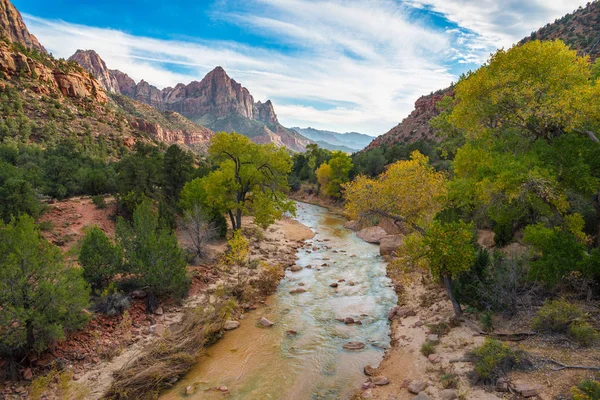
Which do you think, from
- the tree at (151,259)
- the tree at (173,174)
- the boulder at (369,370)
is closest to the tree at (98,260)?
the tree at (151,259)

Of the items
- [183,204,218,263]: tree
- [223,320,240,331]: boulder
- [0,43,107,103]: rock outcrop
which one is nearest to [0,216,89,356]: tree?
[223,320,240,331]: boulder

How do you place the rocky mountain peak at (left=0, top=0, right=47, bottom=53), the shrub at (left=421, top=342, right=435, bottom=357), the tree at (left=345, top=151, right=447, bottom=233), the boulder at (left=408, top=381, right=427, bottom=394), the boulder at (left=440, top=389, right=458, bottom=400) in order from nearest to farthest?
the boulder at (left=440, top=389, right=458, bottom=400) → the boulder at (left=408, top=381, right=427, bottom=394) → the shrub at (left=421, top=342, right=435, bottom=357) → the tree at (left=345, top=151, right=447, bottom=233) → the rocky mountain peak at (left=0, top=0, right=47, bottom=53)

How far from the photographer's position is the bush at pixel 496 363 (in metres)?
9.29

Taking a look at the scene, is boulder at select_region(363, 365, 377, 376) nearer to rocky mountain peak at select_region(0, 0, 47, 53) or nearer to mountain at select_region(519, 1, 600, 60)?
mountain at select_region(519, 1, 600, 60)

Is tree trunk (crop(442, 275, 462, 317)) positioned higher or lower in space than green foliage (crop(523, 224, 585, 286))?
lower

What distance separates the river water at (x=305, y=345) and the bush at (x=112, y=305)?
176 inches

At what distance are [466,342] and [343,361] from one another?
4712 millimetres

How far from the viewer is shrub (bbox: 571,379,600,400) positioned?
6888mm

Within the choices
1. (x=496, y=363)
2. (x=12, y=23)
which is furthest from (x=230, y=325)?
(x=12, y=23)

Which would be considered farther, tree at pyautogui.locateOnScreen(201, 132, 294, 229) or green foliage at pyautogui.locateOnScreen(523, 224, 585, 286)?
tree at pyautogui.locateOnScreen(201, 132, 294, 229)

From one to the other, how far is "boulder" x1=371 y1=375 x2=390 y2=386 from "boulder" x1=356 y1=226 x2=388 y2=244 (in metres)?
21.2

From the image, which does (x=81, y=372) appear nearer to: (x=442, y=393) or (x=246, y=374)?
(x=246, y=374)

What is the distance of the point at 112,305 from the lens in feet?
44.6

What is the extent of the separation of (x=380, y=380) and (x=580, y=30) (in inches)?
3201
